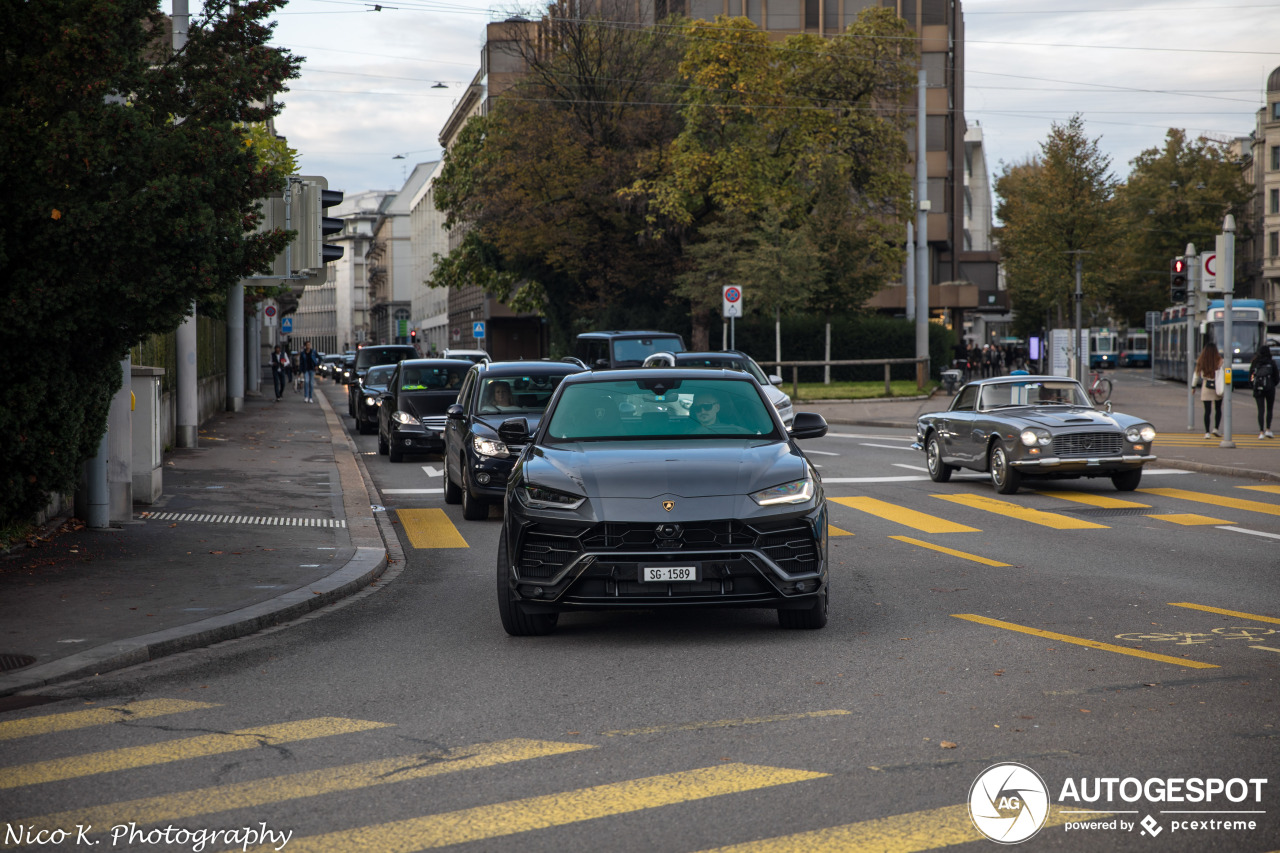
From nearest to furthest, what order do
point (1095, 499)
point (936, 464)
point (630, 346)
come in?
point (1095, 499), point (936, 464), point (630, 346)

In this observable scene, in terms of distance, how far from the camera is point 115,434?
43.4 feet

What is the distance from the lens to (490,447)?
14680 millimetres

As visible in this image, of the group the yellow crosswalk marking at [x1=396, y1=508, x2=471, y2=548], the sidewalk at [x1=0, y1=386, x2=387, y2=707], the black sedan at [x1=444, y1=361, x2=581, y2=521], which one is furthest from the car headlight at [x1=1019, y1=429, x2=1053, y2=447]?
the sidewalk at [x1=0, y1=386, x2=387, y2=707]

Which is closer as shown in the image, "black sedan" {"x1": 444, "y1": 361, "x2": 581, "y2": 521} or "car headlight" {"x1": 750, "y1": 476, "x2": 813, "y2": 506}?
"car headlight" {"x1": 750, "y1": 476, "x2": 813, "y2": 506}

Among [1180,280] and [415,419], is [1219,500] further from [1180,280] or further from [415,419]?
[415,419]

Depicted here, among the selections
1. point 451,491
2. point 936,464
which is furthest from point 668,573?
point 936,464

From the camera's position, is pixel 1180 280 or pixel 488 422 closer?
pixel 488 422

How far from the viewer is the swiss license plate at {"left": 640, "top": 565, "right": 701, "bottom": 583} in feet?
24.9

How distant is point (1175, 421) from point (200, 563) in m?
25.9

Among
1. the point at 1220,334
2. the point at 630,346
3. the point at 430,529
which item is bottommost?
the point at 430,529

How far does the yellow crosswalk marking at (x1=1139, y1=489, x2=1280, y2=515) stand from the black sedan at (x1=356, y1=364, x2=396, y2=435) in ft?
56.2

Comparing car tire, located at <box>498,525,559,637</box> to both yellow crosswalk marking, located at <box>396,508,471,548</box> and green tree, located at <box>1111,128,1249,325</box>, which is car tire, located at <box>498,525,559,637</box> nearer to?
yellow crosswalk marking, located at <box>396,508,471,548</box>

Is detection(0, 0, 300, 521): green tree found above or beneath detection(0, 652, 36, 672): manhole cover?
above

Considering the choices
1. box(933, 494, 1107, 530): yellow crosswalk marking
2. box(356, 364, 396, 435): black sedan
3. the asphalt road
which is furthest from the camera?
box(356, 364, 396, 435): black sedan
